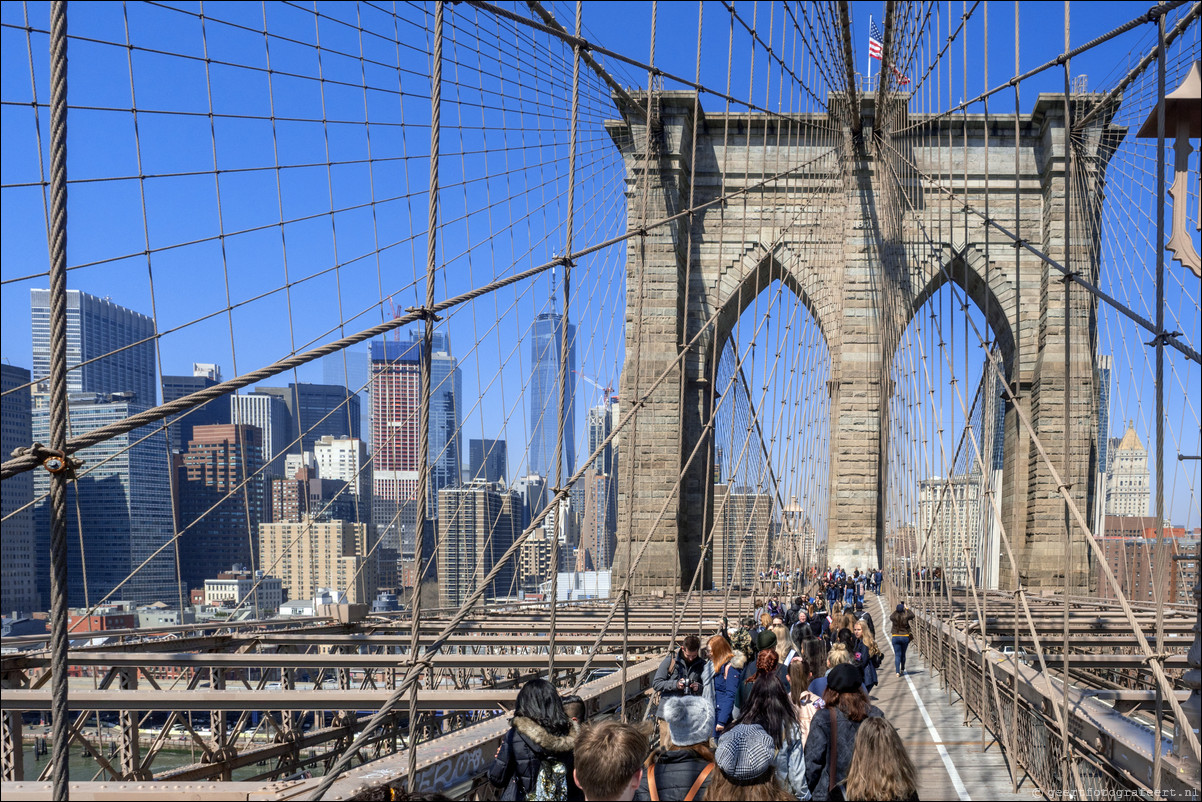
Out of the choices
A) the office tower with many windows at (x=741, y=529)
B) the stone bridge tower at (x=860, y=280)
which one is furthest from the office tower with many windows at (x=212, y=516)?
the office tower with many windows at (x=741, y=529)

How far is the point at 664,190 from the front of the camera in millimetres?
22062

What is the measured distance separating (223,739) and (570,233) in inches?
193

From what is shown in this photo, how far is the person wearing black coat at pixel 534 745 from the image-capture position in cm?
313

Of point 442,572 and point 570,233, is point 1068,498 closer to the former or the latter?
point 570,233

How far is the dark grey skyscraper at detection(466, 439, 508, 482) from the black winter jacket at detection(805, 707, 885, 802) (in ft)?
34.8

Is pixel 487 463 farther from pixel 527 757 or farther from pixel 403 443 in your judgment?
pixel 527 757

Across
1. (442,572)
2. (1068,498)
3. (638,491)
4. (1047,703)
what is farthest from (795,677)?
(442,572)

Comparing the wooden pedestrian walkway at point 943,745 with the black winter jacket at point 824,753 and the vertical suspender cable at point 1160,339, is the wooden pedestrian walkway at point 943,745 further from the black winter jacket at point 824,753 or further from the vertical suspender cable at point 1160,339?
the black winter jacket at point 824,753

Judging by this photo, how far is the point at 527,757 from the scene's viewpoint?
3.16 metres

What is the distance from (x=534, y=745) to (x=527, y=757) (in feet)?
0.18

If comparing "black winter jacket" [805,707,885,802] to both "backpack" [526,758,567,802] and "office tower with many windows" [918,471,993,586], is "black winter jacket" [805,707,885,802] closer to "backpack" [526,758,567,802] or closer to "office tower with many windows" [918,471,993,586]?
"backpack" [526,758,567,802]

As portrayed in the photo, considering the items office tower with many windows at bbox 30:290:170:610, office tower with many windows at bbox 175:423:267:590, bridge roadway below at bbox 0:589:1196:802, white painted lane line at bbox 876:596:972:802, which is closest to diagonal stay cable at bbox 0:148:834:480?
bridge roadway below at bbox 0:589:1196:802

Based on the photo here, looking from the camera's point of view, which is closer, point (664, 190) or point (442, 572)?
point (664, 190)

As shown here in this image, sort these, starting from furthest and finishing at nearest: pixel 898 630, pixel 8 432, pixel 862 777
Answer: pixel 8 432 → pixel 898 630 → pixel 862 777
